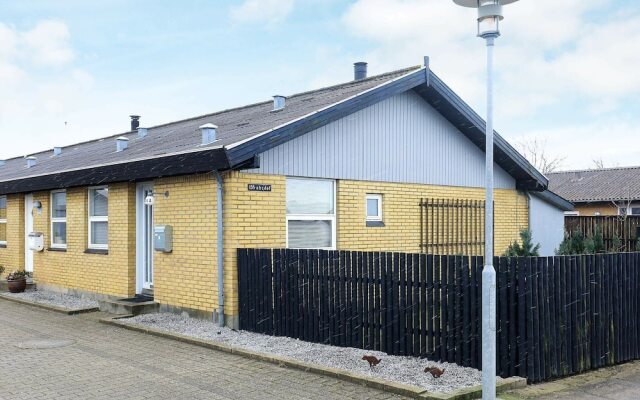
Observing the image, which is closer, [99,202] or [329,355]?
[329,355]

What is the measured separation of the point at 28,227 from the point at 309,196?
378 inches

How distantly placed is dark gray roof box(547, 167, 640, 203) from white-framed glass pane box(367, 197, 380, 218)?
34009 mm

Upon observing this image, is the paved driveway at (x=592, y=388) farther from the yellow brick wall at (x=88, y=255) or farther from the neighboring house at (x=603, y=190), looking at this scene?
the neighboring house at (x=603, y=190)

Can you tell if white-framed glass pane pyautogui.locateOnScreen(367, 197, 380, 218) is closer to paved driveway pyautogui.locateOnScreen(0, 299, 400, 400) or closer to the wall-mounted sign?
the wall-mounted sign

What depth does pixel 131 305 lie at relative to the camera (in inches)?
458

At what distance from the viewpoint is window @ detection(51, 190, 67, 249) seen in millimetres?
15250

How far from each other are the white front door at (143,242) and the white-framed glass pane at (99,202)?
1.16m

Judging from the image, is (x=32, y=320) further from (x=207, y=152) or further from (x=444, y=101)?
(x=444, y=101)

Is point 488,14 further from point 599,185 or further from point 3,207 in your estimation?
point 599,185

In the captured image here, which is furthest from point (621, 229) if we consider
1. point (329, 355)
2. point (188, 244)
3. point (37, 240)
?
point (37, 240)

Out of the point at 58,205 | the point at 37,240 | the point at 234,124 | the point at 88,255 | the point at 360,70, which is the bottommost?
the point at 88,255

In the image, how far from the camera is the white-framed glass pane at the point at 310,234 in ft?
36.5

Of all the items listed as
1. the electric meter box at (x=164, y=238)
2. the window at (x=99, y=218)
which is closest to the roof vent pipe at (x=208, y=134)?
the electric meter box at (x=164, y=238)

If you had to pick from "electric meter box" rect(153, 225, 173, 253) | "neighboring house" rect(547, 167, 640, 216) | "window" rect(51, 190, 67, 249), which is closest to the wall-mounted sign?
"electric meter box" rect(153, 225, 173, 253)
